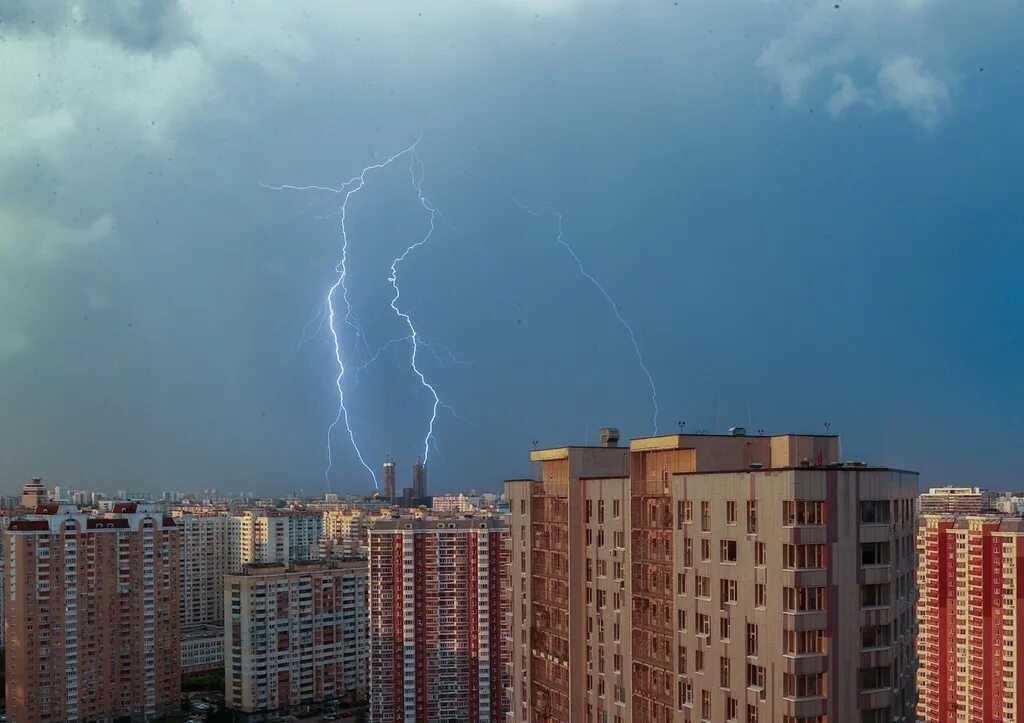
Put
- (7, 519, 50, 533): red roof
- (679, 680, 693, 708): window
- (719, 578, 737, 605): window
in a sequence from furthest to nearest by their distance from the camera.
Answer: (7, 519, 50, 533): red roof → (679, 680, 693, 708): window → (719, 578, 737, 605): window

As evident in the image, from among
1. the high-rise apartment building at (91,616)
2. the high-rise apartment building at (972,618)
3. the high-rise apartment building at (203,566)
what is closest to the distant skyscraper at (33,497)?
the high-rise apartment building at (91,616)

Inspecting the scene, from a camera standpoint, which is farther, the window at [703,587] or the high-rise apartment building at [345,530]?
the high-rise apartment building at [345,530]

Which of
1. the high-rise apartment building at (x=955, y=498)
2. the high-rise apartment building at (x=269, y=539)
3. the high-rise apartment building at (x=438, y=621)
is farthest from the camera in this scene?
the high-rise apartment building at (x=269, y=539)

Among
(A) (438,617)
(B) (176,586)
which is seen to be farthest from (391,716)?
(B) (176,586)

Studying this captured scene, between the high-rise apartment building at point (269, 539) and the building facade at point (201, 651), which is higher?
the high-rise apartment building at point (269, 539)

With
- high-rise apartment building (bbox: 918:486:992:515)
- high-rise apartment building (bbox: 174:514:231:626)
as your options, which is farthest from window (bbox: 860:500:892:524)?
high-rise apartment building (bbox: 174:514:231:626)

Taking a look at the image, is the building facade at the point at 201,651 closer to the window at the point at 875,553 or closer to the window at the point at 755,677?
the window at the point at 755,677

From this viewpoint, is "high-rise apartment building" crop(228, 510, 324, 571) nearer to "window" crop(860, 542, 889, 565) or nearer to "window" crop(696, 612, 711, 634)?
"window" crop(696, 612, 711, 634)
